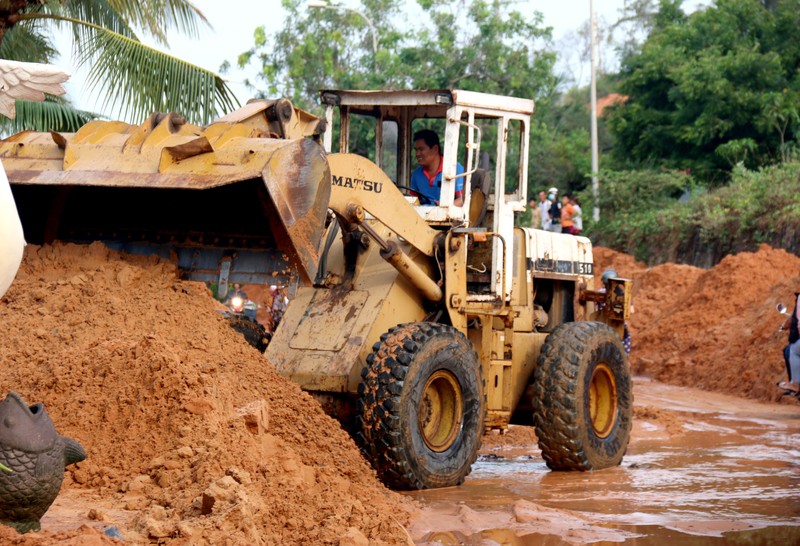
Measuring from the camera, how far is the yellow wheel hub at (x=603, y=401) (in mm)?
10148

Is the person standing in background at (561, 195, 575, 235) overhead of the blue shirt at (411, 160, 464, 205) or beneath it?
overhead

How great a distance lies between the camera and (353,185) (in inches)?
315

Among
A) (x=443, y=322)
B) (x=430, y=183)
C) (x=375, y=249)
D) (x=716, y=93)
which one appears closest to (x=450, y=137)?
(x=430, y=183)

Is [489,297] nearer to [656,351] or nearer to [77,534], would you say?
[77,534]

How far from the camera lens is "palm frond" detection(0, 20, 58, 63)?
1684 cm

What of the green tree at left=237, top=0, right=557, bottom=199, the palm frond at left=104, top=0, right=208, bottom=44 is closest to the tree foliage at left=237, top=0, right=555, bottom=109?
the green tree at left=237, top=0, right=557, bottom=199

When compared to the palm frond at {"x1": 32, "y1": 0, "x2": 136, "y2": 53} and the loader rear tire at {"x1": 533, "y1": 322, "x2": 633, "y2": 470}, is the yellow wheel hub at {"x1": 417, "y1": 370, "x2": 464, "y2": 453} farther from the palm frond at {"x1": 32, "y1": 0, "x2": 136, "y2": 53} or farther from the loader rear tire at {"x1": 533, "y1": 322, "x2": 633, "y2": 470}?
the palm frond at {"x1": 32, "y1": 0, "x2": 136, "y2": 53}

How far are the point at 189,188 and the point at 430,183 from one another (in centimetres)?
278

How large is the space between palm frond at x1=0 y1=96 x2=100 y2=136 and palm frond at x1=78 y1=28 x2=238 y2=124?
1.23 meters

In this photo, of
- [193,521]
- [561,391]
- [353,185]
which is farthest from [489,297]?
[193,521]

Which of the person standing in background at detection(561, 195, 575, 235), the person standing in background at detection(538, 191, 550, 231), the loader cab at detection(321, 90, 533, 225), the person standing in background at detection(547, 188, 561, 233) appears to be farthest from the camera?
the person standing in background at detection(538, 191, 550, 231)

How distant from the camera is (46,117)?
16.1 m

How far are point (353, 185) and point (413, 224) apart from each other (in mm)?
738

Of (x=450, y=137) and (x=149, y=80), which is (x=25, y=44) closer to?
→ (x=149, y=80)
